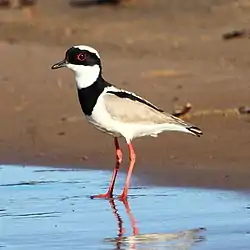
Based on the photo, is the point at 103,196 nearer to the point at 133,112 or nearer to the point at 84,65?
the point at 133,112

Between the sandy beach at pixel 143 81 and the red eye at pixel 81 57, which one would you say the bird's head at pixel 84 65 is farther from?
the sandy beach at pixel 143 81

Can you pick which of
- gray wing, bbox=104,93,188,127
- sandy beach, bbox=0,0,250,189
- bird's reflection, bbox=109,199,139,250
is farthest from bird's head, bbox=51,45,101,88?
bird's reflection, bbox=109,199,139,250

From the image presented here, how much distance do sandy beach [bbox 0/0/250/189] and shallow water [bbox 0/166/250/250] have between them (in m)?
0.54

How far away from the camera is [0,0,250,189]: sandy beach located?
445 inches

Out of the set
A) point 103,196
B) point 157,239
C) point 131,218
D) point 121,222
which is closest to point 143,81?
point 103,196

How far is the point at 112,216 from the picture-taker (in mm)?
8992

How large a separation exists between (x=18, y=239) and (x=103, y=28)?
12628 mm

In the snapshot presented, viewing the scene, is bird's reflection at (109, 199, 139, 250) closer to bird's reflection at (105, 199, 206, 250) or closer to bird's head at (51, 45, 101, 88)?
bird's reflection at (105, 199, 206, 250)

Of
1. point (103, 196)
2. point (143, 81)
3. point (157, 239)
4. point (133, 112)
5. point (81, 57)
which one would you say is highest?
point (81, 57)

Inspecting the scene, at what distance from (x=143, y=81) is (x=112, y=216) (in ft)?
21.6

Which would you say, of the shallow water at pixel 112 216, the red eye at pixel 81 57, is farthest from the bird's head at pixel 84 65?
the shallow water at pixel 112 216

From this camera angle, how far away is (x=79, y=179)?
10727 millimetres

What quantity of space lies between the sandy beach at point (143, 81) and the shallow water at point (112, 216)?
0.54m

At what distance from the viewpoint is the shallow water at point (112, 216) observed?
25.7 feet
